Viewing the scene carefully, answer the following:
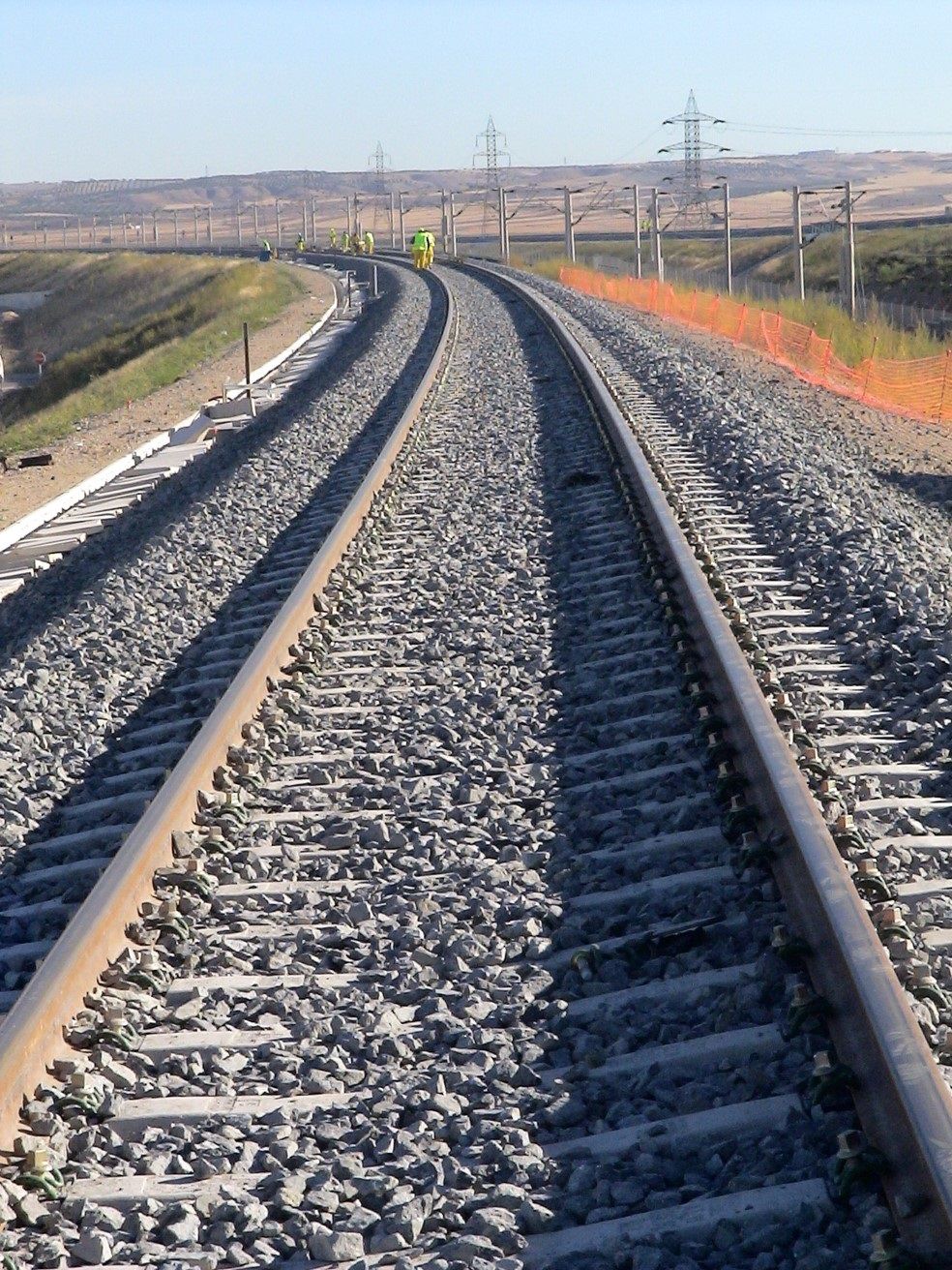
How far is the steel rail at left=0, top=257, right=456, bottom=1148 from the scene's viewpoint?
3990mm

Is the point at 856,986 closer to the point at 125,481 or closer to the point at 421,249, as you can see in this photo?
the point at 125,481

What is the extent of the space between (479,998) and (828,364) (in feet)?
68.1

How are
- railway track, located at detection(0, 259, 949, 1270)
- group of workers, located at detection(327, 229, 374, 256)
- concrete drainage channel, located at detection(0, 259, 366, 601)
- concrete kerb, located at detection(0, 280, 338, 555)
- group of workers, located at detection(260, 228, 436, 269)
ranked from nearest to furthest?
railway track, located at detection(0, 259, 949, 1270)
concrete drainage channel, located at detection(0, 259, 366, 601)
concrete kerb, located at detection(0, 280, 338, 555)
group of workers, located at detection(260, 228, 436, 269)
group of workers, located at detection(327, 229, 374, 256)

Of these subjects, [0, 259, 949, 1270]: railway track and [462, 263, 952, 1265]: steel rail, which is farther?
[0, 259, 949, 1270]: railway track

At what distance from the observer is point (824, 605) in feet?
27.2

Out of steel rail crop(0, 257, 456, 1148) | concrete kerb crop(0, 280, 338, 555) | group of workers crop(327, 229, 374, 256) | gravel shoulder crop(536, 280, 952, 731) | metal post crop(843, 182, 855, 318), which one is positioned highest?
group of workers crop(327, 229, 374, 256)

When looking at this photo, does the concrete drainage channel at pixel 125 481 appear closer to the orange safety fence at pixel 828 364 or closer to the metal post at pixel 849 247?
the orange safety fence at pixel 828 364

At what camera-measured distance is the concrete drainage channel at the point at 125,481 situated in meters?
14.0

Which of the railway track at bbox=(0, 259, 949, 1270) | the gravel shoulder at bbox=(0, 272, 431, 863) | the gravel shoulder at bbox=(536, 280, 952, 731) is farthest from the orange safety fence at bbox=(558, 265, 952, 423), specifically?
the railway track at bbox=(0, 259, 949, 1270)

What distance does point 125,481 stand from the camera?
59.3 feet

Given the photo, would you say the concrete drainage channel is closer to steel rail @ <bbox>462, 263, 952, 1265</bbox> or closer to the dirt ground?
the dirt ground

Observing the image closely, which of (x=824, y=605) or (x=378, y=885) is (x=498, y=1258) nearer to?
(x=378, y=885)

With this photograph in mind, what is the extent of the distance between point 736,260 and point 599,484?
259 ft

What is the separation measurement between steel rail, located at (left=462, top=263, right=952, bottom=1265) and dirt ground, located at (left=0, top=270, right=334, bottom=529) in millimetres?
12704
